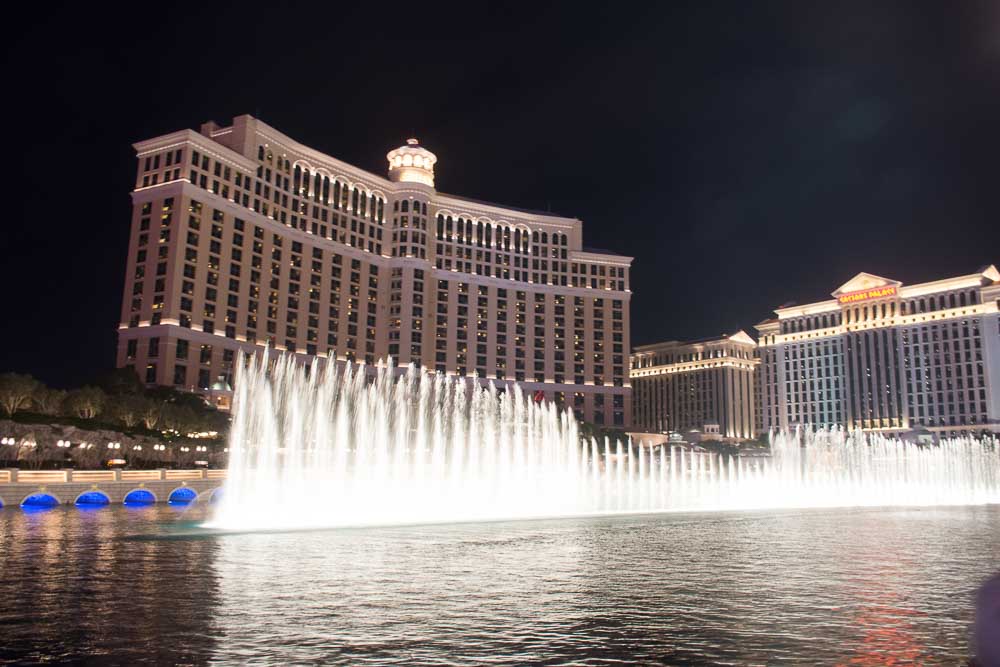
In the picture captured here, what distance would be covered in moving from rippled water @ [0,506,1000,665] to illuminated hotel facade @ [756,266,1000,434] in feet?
430

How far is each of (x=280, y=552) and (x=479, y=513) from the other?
65.4 feet

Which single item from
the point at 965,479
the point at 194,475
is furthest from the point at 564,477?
the point at 965,479

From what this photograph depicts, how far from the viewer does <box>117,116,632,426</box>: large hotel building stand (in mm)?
108125

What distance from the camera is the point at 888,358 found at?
156125mm

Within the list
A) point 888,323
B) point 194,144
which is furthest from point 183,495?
point 888,323

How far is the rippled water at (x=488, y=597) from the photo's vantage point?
12086mm

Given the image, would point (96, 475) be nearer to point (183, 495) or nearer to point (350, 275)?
point (183, 495)

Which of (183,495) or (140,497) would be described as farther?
(183,495)

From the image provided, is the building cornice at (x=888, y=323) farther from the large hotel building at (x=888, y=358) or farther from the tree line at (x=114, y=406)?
the tree line at (x=114, y=406)

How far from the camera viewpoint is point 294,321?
Answer: 124 metres

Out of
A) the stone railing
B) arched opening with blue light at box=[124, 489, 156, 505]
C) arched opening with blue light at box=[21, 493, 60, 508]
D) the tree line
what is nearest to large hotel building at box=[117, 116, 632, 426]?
the tree line

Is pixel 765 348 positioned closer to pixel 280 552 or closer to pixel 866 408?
pixel 866 408

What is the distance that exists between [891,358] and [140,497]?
13990 cm

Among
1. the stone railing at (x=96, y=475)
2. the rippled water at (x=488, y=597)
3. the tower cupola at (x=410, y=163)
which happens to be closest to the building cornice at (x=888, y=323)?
the tower cupola at (x=410, y=163)
